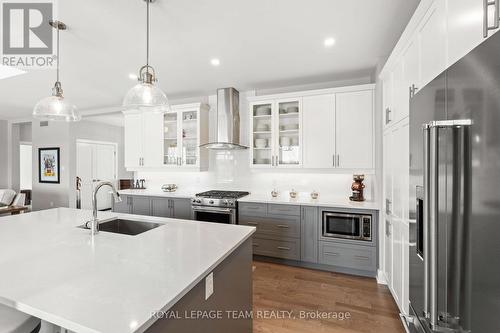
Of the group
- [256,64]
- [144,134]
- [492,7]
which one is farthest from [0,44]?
[492,7]

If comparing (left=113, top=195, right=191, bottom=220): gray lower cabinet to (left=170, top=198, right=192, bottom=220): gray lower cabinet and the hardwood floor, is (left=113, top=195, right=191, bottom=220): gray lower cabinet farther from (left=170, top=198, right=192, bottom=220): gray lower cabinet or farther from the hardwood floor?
the hardwood floor

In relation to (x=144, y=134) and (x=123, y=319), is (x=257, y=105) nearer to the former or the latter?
(x=144, y=134)

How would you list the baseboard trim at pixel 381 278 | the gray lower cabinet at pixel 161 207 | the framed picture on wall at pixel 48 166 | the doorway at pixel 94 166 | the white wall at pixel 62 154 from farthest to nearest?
the doorway at pixel 94 166 < the framed picture on wall at pixel 48 166 < the white wall at pixel 62 154 < the gray lower cabinet at pixel 161 207 < the baseboard trim at pixel 381 278

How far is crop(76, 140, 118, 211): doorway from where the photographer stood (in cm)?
632

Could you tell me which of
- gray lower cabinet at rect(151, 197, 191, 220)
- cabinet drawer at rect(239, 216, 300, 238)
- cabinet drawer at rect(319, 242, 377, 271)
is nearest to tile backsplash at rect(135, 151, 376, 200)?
gray lower cabinet at rect(151, 197, 191, 220)

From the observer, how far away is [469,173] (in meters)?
0.71

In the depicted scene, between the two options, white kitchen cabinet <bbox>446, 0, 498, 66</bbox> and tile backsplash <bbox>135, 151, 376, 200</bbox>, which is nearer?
white kitchen cabinet <bbox>446, 0, 498, 66</bbox>

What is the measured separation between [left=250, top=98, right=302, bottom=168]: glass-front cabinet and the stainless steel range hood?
296mm

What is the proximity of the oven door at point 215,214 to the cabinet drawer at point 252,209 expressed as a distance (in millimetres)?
123

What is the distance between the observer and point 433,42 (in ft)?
4.39

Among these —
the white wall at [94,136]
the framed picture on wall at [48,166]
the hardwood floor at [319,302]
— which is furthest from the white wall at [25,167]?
the hardwood floor at [319,302]

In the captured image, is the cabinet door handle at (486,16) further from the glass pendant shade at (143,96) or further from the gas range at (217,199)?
the gas range at (217,199)

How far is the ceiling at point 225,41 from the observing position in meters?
1.93

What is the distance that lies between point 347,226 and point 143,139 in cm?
382
